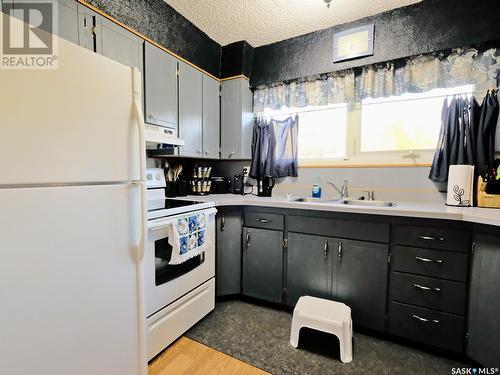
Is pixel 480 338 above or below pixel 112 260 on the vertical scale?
below

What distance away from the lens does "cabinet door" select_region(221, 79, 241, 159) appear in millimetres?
2568

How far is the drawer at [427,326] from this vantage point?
4.88 ft

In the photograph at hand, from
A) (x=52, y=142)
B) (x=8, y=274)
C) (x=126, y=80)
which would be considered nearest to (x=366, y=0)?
(x=126, y=80)

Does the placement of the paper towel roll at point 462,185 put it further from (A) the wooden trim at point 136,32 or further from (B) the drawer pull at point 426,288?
(A) the wooden trim at point 136,32

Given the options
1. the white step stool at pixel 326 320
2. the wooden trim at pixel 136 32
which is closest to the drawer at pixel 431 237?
the white step stool at pixel 326 320

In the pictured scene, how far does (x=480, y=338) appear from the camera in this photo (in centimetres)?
137

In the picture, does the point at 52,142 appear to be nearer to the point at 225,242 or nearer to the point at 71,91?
the point at 71,91

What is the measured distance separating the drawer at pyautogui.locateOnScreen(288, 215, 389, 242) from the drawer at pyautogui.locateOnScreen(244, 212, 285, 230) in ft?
0.28

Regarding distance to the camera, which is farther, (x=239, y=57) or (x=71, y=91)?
(x=239, y=57)

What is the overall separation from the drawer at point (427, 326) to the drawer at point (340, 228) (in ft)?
1.52

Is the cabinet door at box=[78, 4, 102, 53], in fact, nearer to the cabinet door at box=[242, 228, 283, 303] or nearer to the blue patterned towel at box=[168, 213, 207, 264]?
the blue patterned towel at box=[168, 213, 207, 264]

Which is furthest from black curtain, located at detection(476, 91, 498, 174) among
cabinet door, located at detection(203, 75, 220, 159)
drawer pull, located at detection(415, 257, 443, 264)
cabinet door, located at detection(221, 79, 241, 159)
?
cabinet door, located at detection(203, 75, 220, 159)

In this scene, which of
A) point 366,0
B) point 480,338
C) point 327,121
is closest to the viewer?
point 480,338

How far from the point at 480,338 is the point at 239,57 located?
9.18 ft
